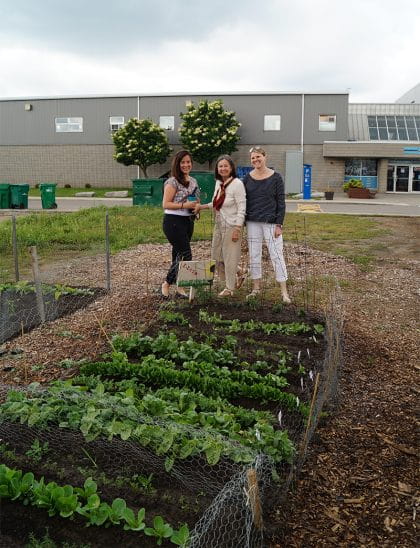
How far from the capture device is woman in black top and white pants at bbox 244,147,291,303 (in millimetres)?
6703

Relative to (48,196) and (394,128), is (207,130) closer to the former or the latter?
(394,128)

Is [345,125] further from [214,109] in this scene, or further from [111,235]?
[111,235]

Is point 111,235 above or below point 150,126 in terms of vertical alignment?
below

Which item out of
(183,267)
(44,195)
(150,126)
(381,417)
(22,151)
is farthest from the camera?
(22,151)

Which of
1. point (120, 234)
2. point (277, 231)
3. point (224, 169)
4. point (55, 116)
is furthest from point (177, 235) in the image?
point (55, 116)

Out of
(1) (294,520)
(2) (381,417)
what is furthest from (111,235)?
(1) (294,520)

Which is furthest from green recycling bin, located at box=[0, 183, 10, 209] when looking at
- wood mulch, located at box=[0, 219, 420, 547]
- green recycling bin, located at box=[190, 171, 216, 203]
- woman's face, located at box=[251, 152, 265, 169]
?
woman's face, located at box=[251, 152, 265, 169]

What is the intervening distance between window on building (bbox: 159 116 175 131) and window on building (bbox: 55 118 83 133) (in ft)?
19.0

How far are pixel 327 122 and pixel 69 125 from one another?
17.3 meters

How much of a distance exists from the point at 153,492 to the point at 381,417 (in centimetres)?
198

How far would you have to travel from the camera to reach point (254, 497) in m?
2.71

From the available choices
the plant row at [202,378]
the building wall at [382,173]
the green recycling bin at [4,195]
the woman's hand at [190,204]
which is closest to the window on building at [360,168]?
the building wall at [382,173]

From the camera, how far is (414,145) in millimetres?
36281

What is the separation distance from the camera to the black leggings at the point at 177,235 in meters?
6.96
